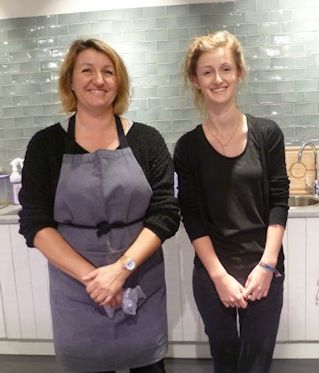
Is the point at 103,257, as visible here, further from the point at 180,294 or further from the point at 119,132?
the point at 180,294

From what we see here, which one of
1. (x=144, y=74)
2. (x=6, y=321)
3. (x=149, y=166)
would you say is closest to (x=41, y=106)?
(x=144, y=74)

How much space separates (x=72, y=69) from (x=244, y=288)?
2.73 ft

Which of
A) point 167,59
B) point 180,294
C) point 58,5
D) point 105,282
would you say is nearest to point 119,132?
point 105,282

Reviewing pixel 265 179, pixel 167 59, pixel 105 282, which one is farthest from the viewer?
pixel 167 59

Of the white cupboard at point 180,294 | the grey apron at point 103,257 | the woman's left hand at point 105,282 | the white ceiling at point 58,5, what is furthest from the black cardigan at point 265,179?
the white ceiling at point 58,5

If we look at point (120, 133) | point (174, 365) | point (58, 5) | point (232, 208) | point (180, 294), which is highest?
point (58, 5)

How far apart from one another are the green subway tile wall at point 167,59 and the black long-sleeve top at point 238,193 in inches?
43.7

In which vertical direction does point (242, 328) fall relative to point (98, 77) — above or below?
below

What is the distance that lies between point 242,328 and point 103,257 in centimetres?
48

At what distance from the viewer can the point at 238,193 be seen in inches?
50.7

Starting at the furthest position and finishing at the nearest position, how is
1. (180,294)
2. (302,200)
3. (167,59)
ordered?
(167,59) < (302,200) < (180,294)

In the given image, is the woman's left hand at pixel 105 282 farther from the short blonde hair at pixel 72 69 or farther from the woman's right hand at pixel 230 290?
the short blonde hair at pixel 72 69

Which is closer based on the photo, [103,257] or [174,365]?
[103,257]

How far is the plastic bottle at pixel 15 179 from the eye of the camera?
242 centimetres
